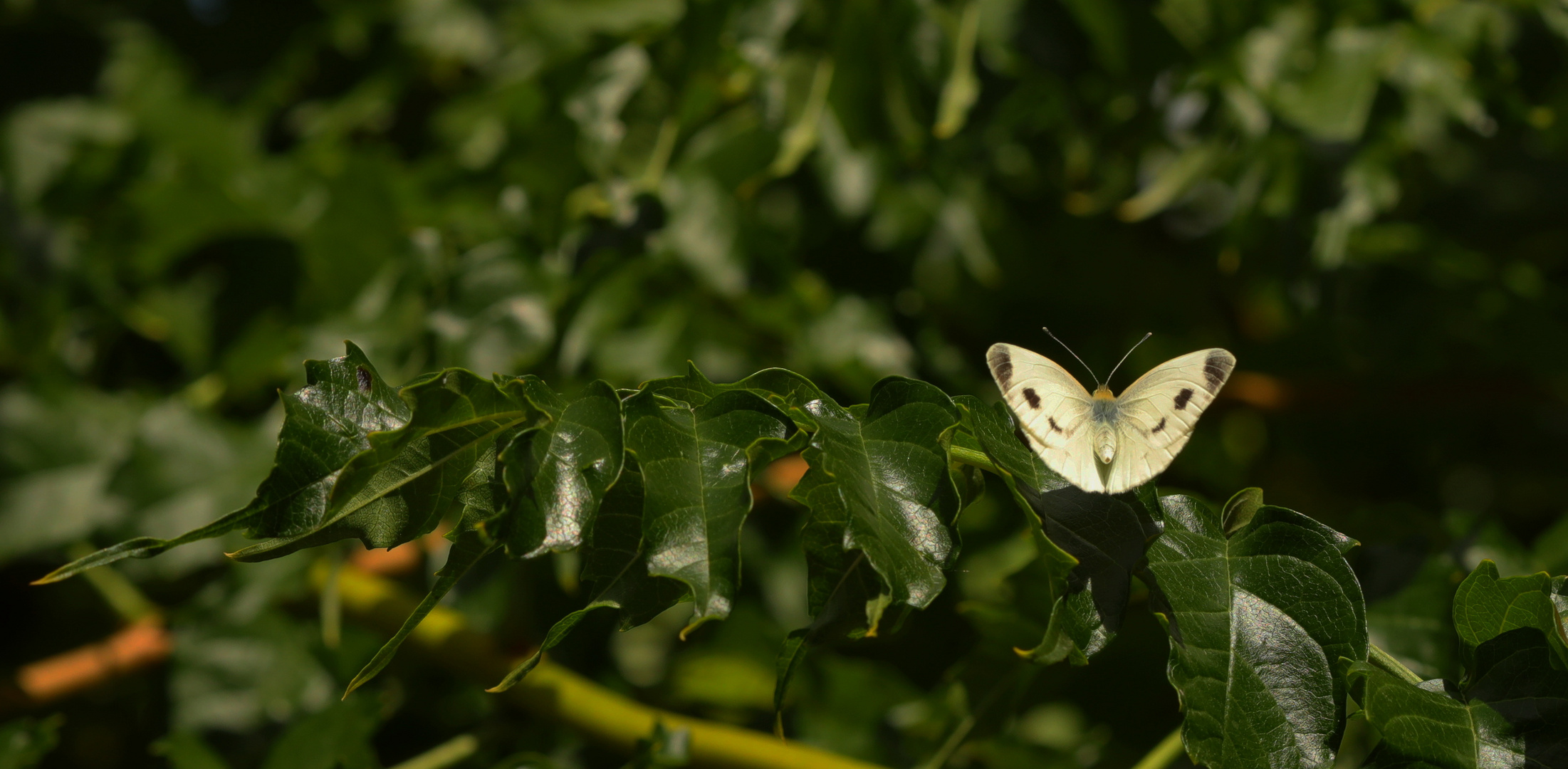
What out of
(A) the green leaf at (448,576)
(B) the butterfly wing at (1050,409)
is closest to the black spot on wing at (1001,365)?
(B) the butterfly wing at (1050,409)

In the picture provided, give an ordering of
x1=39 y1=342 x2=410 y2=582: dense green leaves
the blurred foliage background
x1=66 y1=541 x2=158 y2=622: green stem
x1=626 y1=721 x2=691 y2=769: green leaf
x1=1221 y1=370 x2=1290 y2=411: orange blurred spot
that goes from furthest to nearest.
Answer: x1=1221 y1=370 x2=1290 y2=411: orange blurred spot
x1=66 y1=541 x2=158 y2=622: green stem
the blurred foliage background
x1=626 y1=721 x2=691 y2=769: green leaf
x1=39 y1=342 x2=410 y2=582: dense green leaves

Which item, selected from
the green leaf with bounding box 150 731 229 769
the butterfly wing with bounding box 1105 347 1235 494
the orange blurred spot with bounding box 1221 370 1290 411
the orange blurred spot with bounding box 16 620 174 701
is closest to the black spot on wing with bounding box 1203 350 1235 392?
the butterfly wing with bounding box 1105 347 1235 494

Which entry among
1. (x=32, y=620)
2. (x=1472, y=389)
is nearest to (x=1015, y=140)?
(x=1472, y=389)

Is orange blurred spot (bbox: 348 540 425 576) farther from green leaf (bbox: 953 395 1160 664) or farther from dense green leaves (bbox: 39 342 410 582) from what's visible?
green leaf (bbox: 953 395 1160 664)

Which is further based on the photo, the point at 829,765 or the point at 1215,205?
the point at 1215,205

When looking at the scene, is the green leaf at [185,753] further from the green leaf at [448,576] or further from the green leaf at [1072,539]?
the green leaf at [1072,539]

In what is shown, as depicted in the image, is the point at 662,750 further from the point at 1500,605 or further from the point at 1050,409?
the point at 1500,605

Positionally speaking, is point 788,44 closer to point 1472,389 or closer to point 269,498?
point 269,498
